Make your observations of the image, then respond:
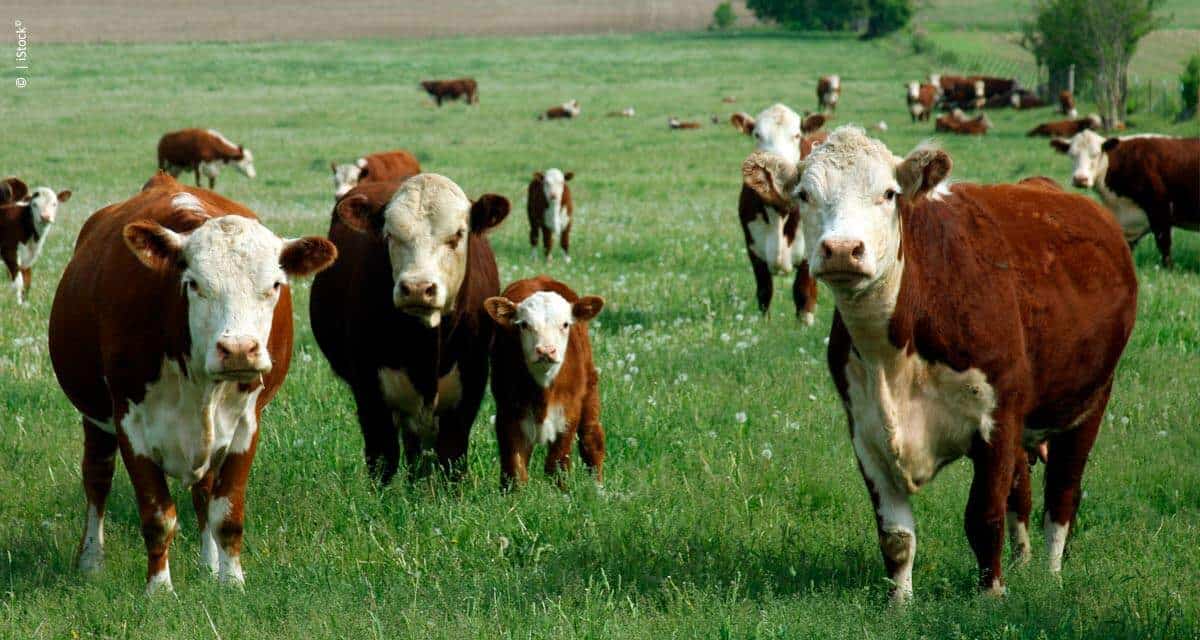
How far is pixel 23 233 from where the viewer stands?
15.3 metres

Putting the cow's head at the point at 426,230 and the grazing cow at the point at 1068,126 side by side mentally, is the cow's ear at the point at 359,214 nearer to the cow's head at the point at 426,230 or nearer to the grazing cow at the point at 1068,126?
the cow's head at the point at 426,230

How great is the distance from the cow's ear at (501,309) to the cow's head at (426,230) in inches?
7.8

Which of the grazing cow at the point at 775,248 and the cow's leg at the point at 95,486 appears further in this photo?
the grazing cow at the point at 775,248

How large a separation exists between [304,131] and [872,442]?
130 ft

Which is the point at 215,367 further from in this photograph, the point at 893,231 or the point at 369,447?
the point at 893,231

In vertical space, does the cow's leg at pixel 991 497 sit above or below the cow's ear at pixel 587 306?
below

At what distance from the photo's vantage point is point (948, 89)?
5672 centimetres

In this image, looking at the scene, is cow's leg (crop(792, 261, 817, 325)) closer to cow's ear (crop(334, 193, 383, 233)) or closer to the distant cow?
cow's ear (crop(334, 193, 383, 233))

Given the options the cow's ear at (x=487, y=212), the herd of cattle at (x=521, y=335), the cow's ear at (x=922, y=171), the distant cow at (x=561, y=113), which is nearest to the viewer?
the cow's ear at (x=922, y=171)

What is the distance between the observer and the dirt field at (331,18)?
315 feet

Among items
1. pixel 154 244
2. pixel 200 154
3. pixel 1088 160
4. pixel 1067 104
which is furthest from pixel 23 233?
pixel 1067 104

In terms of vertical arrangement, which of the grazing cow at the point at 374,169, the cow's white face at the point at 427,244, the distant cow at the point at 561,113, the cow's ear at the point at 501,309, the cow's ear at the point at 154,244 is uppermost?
the cow's ear at the point at 154,244

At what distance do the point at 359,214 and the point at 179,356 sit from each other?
63.0 inches

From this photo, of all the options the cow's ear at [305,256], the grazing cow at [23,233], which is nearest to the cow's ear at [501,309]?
the cow's ear at [305,256]
